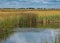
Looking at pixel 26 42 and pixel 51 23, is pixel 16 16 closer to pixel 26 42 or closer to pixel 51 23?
pixel 51 23

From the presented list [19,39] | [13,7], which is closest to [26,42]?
[19,39]

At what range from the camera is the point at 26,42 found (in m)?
7.07

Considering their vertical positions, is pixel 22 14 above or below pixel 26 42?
below

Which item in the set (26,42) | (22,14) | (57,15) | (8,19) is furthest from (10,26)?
(26,42)

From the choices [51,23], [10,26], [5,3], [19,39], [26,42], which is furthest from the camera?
[5,3]

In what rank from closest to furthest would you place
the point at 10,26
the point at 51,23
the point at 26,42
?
the point at 26,42 → the point at 10,26 → the point at 51,23

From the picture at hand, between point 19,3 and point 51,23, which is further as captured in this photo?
point 19,3

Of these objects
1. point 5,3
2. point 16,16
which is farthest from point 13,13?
point 5,3

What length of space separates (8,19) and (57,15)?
1862 mm

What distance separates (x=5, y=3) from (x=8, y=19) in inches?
64.5

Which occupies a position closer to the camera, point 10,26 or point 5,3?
point 10,26

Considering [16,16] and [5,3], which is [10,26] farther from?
[5,3]

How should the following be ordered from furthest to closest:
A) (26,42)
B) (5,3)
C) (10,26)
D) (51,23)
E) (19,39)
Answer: (5,3) → (51,23) → (10,26) → (19,39) → (26,42)

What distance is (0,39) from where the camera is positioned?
748 centimetres
